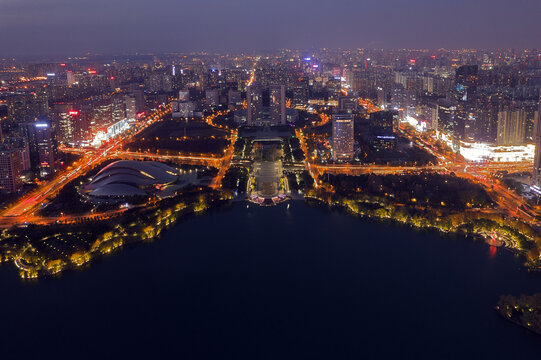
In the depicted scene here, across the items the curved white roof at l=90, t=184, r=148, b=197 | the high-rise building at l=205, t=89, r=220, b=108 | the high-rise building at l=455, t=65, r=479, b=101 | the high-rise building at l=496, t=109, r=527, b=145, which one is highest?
the high-rise building at l=455, t=65, r=479, b=101

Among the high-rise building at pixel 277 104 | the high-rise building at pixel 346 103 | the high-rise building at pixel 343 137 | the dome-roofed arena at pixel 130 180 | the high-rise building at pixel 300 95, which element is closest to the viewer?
the dome-roofed arena at pixel 130 180

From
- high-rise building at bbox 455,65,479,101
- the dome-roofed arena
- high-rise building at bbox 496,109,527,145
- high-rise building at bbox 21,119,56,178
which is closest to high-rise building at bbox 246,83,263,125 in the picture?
high-rise building at bbox 455,65,479,101

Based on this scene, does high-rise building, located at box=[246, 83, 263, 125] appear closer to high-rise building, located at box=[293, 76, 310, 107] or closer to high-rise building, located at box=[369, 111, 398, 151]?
high-rise building, located at box=[369, 111, 398, 151]

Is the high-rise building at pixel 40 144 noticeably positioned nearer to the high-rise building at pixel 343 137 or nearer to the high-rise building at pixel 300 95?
the high-rise building at pixel 343 137

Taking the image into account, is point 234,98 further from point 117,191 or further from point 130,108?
point 117,191

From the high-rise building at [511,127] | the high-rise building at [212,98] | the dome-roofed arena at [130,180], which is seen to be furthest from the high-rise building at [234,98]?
the high-rise building at [511,127]
